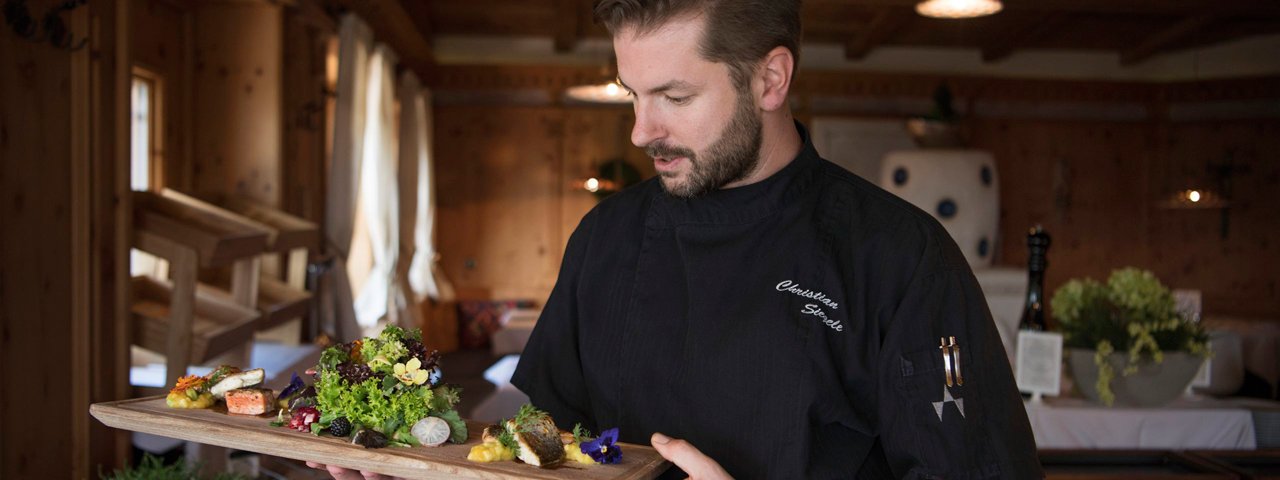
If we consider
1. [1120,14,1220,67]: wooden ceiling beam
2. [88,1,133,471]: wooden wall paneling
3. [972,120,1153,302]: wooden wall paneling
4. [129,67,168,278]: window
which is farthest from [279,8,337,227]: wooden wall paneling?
[972,120,1153,302]: wooden wall paneling

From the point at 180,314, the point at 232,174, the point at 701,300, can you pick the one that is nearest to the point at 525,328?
the point at 232,174

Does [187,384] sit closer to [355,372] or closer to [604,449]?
[355,372]

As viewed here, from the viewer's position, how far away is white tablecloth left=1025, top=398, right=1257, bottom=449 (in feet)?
9.96

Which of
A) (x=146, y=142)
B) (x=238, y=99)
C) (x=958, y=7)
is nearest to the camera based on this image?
(x=146, y=142)

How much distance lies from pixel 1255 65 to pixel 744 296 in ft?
31.2

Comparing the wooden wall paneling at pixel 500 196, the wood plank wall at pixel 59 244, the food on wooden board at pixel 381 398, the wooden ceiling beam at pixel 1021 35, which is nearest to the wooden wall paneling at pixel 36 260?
the wood plank wall at pixel 59 244

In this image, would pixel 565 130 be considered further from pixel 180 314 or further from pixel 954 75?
pixel 180 314

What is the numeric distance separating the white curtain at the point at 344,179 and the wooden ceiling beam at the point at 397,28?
0.66 ft

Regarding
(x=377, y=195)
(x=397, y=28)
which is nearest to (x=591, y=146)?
(x=397, y=28)

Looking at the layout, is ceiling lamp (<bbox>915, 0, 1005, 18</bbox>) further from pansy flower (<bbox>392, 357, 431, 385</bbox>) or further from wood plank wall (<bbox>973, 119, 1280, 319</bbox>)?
pansy flower (<bbox>392, 357, 431, 385</bbox>)

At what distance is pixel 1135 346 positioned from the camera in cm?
307

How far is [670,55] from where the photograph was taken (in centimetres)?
140

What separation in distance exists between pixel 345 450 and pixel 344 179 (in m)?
4.59

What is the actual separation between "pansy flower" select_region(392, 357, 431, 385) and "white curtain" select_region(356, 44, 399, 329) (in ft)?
17.4
